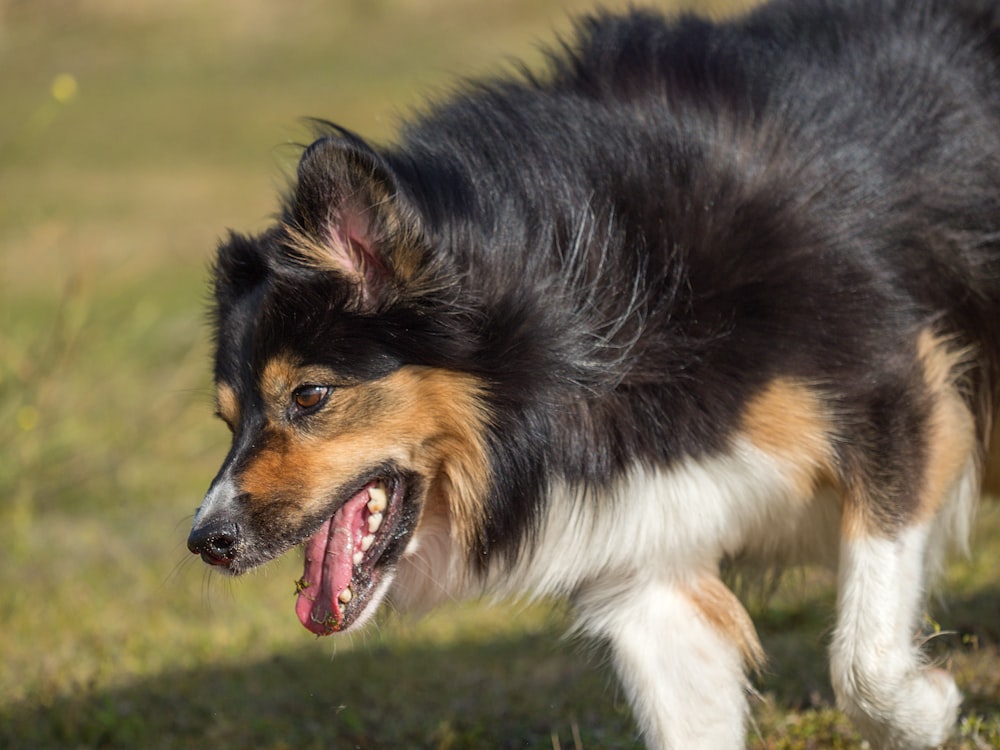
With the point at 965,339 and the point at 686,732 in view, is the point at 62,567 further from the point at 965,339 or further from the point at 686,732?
the point at 965,339

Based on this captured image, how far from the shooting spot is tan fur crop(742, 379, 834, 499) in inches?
142

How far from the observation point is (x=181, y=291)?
16.1m

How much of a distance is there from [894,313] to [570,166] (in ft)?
3.25

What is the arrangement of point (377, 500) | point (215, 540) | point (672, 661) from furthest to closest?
point (672, 661), point (377, 500), point (215, 540)

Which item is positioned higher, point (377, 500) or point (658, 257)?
point (658, 257)

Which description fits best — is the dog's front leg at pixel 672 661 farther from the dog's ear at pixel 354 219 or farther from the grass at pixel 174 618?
the dog's ear at pixel 354 219

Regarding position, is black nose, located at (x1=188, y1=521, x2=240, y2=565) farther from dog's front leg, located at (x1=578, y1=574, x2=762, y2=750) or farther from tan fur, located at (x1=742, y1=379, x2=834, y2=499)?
tan fur, located at (x1=742, y1=379, x2=834, y2=499)

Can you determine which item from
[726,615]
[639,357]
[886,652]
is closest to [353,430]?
[639,357]

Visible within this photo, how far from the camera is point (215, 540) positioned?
3305 millimetres

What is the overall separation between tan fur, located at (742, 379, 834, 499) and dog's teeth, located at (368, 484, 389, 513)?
38.7 inches

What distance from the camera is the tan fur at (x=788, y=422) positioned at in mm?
3600

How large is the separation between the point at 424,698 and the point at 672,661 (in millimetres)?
1685

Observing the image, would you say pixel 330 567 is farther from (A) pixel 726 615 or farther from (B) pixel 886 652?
(B) pixel 886 652

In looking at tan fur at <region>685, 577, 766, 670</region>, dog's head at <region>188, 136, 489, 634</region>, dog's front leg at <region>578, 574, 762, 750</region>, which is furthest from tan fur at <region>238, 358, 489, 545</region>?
tan fur at <region>685, 577, 766, 670</region>
